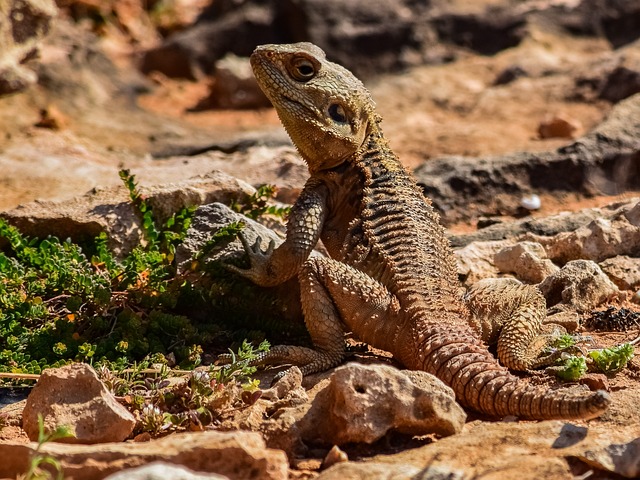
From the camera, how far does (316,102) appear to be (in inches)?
252

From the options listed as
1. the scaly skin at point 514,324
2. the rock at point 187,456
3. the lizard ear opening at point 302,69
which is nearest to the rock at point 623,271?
the scaly skin at point 514,324

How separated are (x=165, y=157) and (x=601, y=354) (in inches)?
303

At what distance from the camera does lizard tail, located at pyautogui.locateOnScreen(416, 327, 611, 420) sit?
4.30 meters

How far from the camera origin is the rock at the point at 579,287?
6.57 meters

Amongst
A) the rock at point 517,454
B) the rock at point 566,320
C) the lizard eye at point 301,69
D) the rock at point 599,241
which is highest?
the lizard eye at point 301,69

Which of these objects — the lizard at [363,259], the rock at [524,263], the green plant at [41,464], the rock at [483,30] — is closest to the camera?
the green plant at [41,464]

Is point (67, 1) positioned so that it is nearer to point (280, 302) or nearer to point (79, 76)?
point (79, 76)

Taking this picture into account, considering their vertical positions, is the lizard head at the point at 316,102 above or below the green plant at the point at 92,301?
above

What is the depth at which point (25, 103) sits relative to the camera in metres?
13.0

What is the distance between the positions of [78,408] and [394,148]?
26.8 feet

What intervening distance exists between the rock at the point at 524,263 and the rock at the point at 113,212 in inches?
87.9

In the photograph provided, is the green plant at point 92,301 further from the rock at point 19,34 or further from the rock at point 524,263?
the rock at point 19,34

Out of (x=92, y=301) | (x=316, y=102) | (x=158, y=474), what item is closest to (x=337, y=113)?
(x=316, y=102)

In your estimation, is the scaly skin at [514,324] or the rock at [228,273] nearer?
the scaly skin at [514,324]
